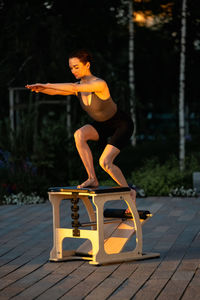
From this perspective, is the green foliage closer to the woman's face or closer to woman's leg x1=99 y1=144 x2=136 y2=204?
woman's leg x1=99 y1=144 x2=136 y2=204

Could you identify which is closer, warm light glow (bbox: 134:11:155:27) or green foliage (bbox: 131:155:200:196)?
green foliage (bbox: 131:155:200:196)

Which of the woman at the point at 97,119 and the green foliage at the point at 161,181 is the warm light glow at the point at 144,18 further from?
the woman at the point at 97,119

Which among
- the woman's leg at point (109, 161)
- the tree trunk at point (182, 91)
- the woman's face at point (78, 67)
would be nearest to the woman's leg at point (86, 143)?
the woman's leg at point (109, 161)

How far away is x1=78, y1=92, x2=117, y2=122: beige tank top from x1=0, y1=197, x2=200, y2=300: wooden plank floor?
142 centimetres

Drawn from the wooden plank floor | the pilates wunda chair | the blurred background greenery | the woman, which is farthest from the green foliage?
the woman

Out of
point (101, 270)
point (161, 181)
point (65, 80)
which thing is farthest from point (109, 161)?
point (65, 80)

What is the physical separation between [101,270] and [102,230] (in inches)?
16.3

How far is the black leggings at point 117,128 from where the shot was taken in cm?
686

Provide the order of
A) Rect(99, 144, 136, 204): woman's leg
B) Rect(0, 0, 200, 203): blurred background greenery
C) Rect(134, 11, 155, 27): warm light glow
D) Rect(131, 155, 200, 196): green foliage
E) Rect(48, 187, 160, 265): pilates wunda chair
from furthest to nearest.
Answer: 1. Rect(134, 11, 155, 27): warm light glow
2. Rect(0, 0, 200, 203): blurred background greenery
3. Rect(131, 155, 200, 196): green foliage
4. Rect(99, 144, 136, 204): woman's leg
5. Rect(48, 187, 160, 265): pilates wunda chair

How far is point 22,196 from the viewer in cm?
1231

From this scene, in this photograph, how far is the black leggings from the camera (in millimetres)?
6855

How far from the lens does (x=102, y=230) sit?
6.57 m

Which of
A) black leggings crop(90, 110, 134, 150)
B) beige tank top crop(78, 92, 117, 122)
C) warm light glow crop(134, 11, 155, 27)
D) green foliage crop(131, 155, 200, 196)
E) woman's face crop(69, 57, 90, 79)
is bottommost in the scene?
green foliage crop(131, 155, 200, 196)

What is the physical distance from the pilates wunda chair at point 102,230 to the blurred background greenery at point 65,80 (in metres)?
5.81
